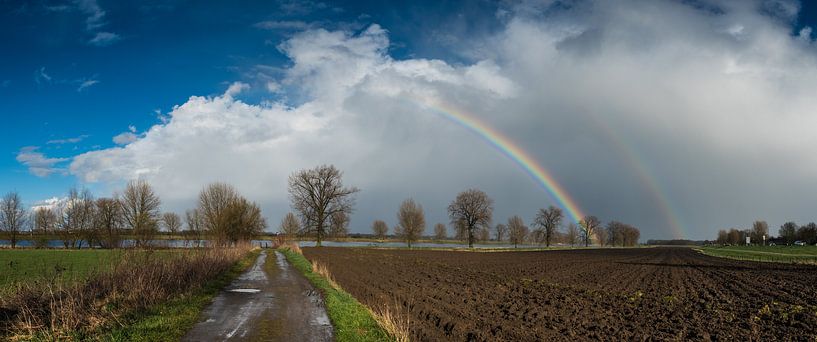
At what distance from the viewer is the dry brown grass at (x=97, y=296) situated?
34.0ft

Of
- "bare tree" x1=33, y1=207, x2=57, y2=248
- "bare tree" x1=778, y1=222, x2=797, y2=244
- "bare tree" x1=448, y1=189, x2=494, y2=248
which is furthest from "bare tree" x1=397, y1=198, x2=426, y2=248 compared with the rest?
"bare tree" x1=778, y1=222, x2=797, y2=244

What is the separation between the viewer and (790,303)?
18156 mm

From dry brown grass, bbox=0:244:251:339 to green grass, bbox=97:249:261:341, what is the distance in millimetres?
443

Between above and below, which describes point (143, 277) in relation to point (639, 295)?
above

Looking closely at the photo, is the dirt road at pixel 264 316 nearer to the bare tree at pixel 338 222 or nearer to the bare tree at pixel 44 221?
the bare tree at pixel 338 222

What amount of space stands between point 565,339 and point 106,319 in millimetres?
11145

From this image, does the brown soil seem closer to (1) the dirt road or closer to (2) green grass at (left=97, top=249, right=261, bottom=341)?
(1) the dirt road

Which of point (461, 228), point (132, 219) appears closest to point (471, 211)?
point (461, 228)

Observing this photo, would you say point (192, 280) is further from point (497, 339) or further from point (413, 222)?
point (413, 222)

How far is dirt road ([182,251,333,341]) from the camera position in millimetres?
10703

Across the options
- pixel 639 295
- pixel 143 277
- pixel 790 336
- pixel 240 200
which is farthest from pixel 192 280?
pixel 240 200

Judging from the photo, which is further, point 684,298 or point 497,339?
point 684,298

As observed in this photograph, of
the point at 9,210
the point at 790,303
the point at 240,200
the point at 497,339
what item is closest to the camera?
the point at 497,339

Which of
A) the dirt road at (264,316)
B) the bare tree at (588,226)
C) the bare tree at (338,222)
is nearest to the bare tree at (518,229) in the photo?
the bare tree at (588,226)
